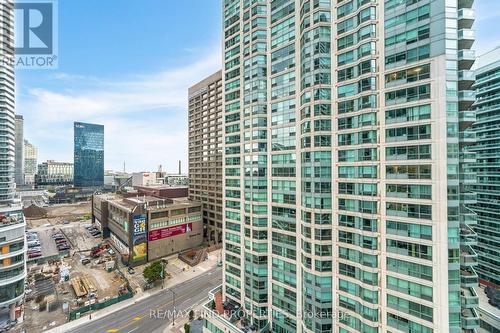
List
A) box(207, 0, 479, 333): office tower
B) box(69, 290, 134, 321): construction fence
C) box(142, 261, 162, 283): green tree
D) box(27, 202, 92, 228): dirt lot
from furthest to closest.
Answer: box(27, 202, 92, 228): dirt lot, box(142, 261, 162, 283): green tree, box(69, 290, 134, 321): construction fence, box(207, 0, 479, 333): office tower

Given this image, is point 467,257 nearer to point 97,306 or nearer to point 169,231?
point 97,306

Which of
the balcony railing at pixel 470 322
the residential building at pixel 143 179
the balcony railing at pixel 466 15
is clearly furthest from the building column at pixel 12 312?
the residential building at pixel 143 179

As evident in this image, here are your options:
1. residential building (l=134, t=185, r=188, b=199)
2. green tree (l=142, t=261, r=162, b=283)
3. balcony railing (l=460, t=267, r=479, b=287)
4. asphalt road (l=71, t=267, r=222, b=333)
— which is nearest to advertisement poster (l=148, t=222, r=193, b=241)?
green tree (l=142, t=261, r=162, b=283)

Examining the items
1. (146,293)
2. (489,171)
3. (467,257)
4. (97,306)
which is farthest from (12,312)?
(489,171)

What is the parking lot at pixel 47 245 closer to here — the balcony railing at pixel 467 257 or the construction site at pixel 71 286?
the construction site at pixel 71 286

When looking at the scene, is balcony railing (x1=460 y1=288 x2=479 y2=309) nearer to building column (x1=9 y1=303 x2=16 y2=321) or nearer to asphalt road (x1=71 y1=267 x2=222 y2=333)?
asphalt road (x1=71 y1=267 x2=222 y2=333)

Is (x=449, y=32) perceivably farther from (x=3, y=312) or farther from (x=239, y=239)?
(x=3, y=312)
